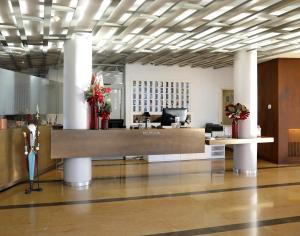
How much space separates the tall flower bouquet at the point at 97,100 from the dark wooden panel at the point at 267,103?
511 cm

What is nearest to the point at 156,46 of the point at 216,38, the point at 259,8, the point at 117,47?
the point at 117,47

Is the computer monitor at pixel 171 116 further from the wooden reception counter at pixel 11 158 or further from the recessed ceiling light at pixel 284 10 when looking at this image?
the recessed ceiling light at pixel 284 10

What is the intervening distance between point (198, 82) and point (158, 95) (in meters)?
1.54

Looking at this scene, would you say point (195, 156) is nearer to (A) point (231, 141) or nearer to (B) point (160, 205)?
(A) point (231, 141)

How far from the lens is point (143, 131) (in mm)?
6141

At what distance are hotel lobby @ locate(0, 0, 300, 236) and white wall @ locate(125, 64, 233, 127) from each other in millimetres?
691

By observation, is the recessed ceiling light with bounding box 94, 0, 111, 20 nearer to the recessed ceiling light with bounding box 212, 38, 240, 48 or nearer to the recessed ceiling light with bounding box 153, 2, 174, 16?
the recessed ceiling light with bounding box 153, 2, 174, 16

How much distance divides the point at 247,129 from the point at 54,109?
555cm

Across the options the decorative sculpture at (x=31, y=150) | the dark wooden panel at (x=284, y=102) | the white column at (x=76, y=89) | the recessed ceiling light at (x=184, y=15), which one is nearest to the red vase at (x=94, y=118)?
the white column at (x=76, y=89)

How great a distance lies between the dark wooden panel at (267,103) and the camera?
891 cm

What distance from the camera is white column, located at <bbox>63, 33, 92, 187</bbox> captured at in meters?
5.99

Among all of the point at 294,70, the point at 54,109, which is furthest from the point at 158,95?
the point at 294,70

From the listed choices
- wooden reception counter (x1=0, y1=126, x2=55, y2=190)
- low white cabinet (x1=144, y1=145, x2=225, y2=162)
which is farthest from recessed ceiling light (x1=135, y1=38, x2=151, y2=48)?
low white cabinet (x1=144, y1=145, x2=225, y2=162)

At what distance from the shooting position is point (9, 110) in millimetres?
7000
